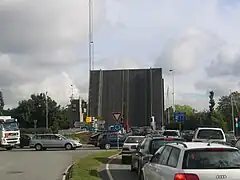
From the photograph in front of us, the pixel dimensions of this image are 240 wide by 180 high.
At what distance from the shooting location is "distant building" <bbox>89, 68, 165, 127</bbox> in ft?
192

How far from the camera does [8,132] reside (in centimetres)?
4809

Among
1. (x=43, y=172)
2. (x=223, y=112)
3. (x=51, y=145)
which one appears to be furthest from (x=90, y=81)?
(x=223, y=112)

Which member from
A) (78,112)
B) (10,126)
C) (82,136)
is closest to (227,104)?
(78,112)

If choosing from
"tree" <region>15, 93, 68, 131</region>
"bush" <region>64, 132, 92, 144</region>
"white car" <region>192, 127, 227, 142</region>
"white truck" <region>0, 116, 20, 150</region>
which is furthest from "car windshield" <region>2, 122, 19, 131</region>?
"tree" <region>15, 93, 68, 131</region>

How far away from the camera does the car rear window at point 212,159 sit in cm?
912

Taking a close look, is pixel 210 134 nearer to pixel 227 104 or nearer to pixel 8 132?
pixel 8 132

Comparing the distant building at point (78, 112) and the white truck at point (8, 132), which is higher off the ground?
the distant building at point (78, 112)

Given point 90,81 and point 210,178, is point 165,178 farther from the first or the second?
point 90,81

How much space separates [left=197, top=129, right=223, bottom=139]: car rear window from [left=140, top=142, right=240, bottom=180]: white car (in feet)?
60.1

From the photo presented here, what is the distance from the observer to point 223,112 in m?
121

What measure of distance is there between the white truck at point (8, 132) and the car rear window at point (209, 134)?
24223 mm

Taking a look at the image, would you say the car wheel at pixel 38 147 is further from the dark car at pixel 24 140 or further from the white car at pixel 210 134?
the white car at pixel 210 134

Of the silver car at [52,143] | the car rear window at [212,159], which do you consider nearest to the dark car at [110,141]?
the silver car at [52,143]

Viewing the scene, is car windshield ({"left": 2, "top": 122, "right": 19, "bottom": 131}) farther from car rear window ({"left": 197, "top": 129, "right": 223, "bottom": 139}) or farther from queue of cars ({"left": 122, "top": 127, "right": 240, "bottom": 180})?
queue of cars ({"left": 122, "top": 127, "right": 240, "bottom": 180})
